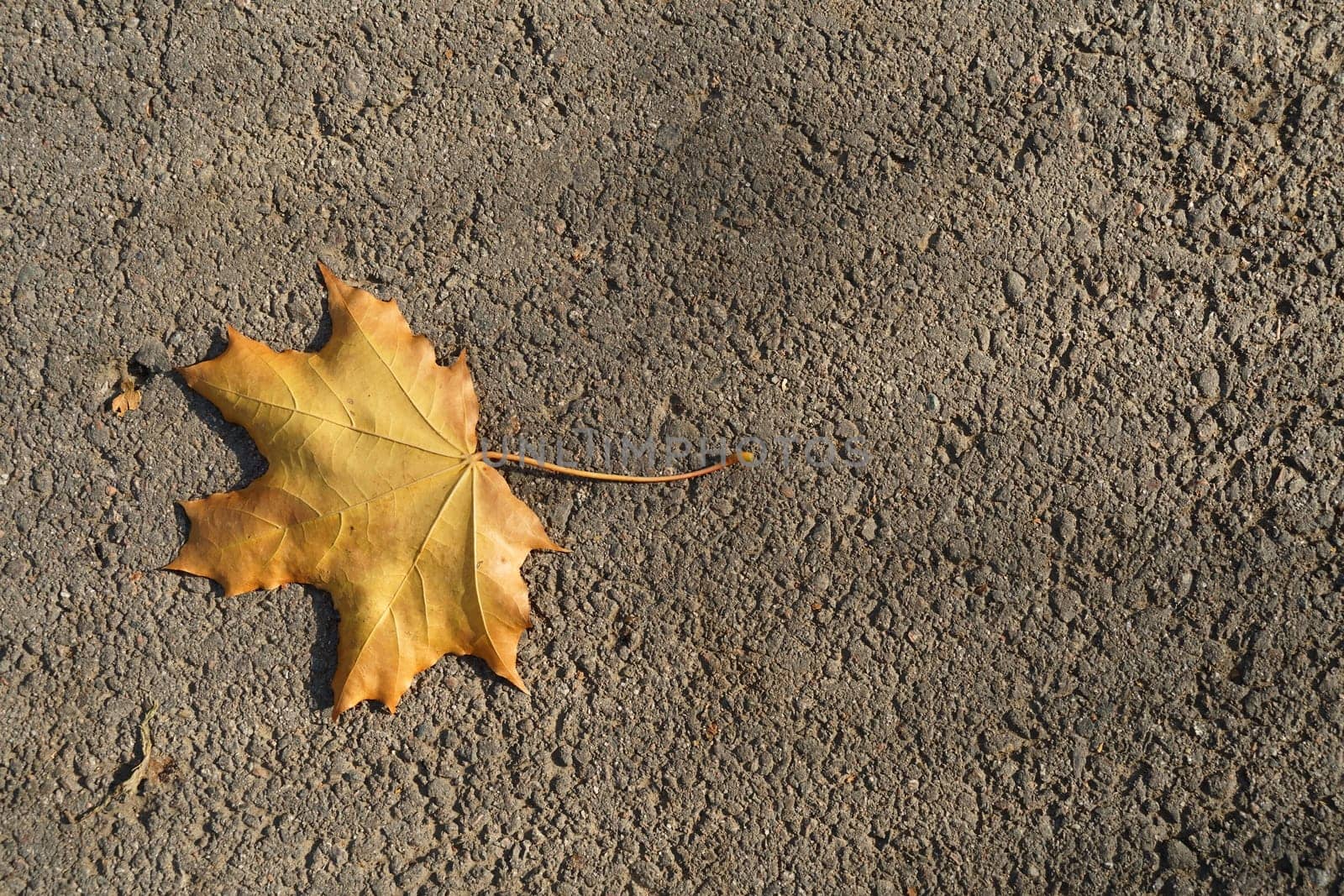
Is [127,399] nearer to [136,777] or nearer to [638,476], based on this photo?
[136,777]

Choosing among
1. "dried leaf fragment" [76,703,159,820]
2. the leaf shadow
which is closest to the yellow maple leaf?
the leaf shadow

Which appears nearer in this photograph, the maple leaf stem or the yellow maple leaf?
the yellow maple leaf

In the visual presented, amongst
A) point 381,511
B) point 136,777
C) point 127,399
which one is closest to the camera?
point 381,511

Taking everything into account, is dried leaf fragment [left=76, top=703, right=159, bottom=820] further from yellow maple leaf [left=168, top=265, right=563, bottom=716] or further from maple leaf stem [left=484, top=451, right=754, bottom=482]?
maple leaf stem [left=484, top=451, right=754, bottom=482]

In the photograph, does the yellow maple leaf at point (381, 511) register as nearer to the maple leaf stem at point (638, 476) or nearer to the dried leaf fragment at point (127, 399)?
the maple leaf stem at point (638, 476)

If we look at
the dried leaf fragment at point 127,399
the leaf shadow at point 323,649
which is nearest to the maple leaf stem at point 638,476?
the leaf shadow at point 323,649

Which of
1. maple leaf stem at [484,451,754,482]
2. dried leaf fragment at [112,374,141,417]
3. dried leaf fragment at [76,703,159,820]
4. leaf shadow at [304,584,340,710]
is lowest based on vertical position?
dried leaf fragment at [76,703,159,820]

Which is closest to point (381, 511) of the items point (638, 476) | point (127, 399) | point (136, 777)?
point (638, 476)
